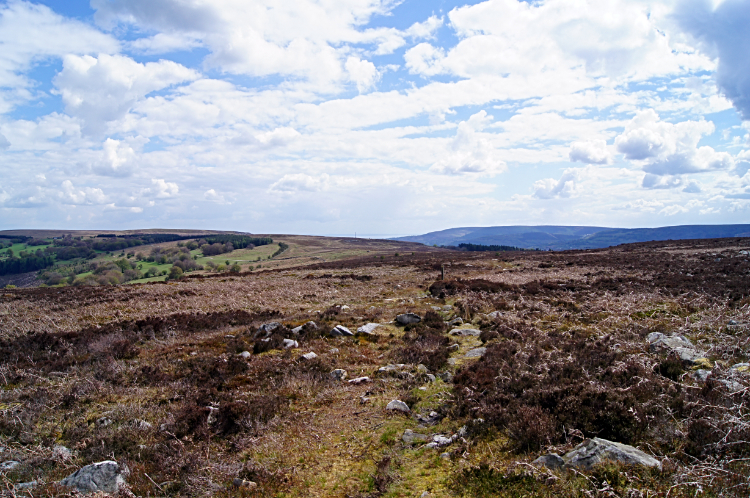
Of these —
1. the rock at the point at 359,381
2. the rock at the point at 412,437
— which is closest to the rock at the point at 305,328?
the rock at the point at 359,381

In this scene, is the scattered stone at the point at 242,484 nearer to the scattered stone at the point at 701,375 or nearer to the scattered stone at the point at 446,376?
the scattered stone at the point at 446,376

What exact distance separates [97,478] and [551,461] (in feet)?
22.7

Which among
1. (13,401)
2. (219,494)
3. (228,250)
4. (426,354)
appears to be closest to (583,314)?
(426,354)

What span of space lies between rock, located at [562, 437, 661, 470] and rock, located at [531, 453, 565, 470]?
93 mm

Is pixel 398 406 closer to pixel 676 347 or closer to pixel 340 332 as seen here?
pixel 340 332

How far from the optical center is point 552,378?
853 centimetres

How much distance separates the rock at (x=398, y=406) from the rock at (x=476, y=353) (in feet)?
13.7

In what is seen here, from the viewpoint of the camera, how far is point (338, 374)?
34.9 feet

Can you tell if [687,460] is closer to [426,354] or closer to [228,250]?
[426,354]

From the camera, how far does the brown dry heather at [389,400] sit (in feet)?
18.2

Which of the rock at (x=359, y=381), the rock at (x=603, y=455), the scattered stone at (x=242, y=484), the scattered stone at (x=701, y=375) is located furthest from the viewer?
the rock at (x=359, y=381)

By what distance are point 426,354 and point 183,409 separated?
7.08 metres

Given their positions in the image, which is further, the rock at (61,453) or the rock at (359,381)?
the rock at (359,381)

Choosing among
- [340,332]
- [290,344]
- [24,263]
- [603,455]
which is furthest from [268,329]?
[24,263]
